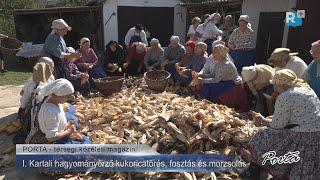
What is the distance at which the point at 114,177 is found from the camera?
4.23 m

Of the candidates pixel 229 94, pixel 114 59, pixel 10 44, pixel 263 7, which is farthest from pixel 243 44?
pixel 10 44

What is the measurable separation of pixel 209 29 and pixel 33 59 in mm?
7601

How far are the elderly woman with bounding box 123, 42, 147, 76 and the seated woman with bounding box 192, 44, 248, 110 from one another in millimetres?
2822

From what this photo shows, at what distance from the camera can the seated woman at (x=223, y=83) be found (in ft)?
21.0

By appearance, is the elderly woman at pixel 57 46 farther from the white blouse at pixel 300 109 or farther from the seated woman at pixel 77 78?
the white blouse at pixel 300 109

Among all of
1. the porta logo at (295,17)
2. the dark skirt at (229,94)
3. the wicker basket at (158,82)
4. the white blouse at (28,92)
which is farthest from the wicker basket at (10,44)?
the porta logo at (295,17)

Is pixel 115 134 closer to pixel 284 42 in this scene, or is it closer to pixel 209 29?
pixel 209 29

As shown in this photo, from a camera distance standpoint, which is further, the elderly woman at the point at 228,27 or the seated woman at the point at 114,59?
the elderly woman at the point at 228,27

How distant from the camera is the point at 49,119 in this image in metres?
4.19

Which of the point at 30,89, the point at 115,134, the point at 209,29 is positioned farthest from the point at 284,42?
the point at 30,89

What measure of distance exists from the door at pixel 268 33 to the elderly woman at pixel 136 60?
3.59 meters

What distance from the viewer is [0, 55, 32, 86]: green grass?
10828 millimetres

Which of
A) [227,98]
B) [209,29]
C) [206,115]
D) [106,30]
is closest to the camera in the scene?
[206,115]

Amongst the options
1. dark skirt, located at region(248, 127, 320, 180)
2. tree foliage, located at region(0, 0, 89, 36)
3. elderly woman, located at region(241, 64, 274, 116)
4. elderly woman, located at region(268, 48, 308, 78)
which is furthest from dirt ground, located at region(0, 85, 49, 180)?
tree foliage, located at region(0, 0, 89, 36)
